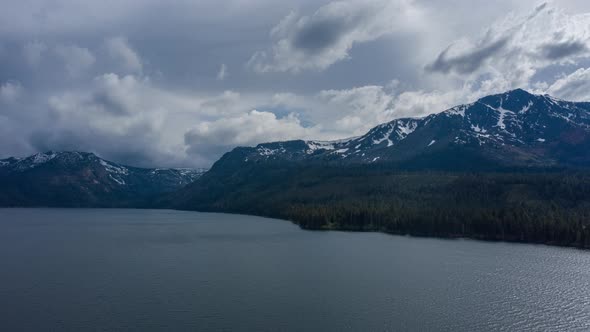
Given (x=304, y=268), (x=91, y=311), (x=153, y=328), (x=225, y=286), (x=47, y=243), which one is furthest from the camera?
(x=47, y=243)

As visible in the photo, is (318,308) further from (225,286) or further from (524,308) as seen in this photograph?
(524,308)

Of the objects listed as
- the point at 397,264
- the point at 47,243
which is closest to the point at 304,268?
the point at 397,264

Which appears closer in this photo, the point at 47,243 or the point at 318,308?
the point at 318,308

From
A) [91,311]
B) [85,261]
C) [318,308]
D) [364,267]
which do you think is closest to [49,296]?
[91,311]

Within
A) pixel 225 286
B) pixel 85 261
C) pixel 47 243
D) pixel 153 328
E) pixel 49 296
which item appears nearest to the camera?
pixel 153 328

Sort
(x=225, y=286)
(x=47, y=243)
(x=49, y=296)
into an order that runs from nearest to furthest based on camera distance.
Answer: (x=49, y=296) < (x=225, y=286) < (x=47, y=243)

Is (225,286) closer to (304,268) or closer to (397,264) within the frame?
(304,268)
